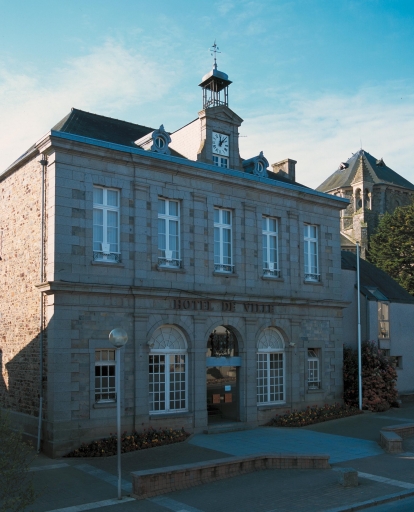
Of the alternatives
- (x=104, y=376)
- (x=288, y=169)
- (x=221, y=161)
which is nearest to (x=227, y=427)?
(x=104, y=376)

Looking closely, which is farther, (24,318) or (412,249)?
(412,249)

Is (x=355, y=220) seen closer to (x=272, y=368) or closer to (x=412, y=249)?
(x=412, y=249)

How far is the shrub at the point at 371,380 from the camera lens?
80.0 feet

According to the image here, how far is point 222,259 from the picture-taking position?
70.3 feet

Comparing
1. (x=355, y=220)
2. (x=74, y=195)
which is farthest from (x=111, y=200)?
(x=355, y=220)

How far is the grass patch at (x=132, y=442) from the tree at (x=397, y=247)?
42603 mm

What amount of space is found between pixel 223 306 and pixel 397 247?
42.5 meters

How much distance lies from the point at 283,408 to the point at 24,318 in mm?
9713

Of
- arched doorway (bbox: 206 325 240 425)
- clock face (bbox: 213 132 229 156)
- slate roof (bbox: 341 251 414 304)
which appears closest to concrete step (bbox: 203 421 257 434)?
arched doorway (bbox: 206 325 240 425)

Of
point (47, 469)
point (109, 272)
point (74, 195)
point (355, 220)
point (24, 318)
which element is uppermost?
point (355, 220)

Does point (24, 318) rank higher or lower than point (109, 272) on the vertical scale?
lower

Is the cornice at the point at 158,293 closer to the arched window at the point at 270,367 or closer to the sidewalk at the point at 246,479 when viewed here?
the arched window at the point at 270,367

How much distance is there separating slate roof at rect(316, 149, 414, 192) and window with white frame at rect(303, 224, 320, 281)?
68.1 m

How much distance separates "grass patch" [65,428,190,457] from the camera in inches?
649
